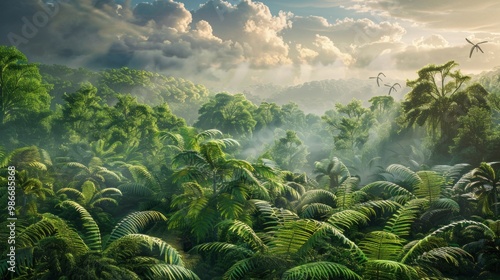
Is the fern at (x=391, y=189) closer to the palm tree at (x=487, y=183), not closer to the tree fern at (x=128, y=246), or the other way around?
the palm tree at (x=487, y=183)

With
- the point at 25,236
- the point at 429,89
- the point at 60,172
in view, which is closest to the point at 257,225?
the point at 25,236

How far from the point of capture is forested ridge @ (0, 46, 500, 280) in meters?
7.48

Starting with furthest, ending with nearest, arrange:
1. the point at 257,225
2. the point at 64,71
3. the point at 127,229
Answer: the point at 64,71 < the point at 257,225 < the point at 127,229

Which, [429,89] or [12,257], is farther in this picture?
[429,89]

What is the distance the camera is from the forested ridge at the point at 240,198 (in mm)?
7484

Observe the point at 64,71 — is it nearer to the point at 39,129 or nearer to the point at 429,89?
the point at 39,129

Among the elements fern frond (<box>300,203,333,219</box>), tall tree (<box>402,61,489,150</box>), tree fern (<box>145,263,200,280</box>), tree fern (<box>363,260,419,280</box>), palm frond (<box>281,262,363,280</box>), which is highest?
tall tree (<box>402,61,489,150</box>)

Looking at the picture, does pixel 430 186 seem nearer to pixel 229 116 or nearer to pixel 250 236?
pixel 250 236

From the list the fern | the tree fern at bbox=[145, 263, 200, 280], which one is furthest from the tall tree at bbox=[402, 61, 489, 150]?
the tree fern at bbox=[145, 263, 200, 280]

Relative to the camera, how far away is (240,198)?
10914 millimetres

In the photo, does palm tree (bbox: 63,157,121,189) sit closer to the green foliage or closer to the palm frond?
the palm frond

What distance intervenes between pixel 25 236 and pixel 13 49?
2960cm

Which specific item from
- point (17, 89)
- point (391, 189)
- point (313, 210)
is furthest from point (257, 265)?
point (17, 89)

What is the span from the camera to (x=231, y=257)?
930 cm
